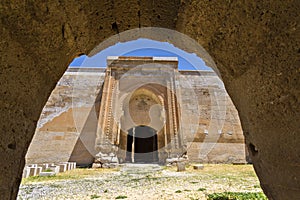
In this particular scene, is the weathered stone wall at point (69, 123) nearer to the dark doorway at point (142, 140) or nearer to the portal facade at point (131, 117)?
the portal facade at point (131, 117)

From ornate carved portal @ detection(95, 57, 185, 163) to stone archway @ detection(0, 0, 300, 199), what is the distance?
10.00 m

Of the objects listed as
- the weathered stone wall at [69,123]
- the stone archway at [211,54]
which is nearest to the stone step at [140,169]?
the weathered stone wall at [69,123]

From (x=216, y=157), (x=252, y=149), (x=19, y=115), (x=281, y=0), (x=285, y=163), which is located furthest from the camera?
(x=216, y=157)

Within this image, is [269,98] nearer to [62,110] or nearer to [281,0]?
[281,0]

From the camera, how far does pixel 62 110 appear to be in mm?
13508

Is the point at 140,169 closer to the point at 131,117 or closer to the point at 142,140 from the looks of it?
the point at 131,117

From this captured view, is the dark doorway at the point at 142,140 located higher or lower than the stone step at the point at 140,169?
higher

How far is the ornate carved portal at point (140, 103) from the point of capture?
11.9 meters

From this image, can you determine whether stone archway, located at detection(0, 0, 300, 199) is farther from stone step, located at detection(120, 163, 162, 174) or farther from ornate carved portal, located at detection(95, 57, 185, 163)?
ornate carved portal, located at detection(95, 57, 185, 163)

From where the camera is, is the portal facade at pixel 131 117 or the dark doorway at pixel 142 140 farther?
the dark doorway at pixel 142 140

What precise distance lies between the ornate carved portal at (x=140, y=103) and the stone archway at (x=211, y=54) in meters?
10.00

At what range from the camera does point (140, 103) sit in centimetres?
1397

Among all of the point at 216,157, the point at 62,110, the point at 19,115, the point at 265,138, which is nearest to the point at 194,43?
the point at 265,138

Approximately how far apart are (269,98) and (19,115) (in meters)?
1.83
